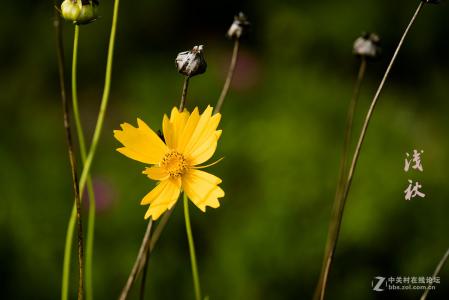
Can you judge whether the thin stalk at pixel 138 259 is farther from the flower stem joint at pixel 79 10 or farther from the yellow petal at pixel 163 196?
the flower stem joint at pixel 79 10

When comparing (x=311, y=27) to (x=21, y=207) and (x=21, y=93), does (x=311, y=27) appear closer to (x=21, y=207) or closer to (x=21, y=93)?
(x=21, y=93)

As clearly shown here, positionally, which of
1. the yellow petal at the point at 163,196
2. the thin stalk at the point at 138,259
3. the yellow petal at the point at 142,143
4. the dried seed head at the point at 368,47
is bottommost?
the thin stalk at the point at 138,259

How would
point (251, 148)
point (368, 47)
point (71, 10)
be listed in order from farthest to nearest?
1. point (251, 148)
2. point (368, 47)
3. point (71, 10)

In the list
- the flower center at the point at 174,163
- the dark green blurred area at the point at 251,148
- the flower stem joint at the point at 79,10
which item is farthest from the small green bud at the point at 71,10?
the dark green blurred area at the point at 251,148

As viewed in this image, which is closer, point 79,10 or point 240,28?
point 79,10

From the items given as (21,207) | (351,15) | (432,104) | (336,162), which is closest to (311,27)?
(351,15)

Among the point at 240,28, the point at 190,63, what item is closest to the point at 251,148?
the point at 240,28

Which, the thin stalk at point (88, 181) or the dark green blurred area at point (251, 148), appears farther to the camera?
the dark green blurred area at point (251, 148)

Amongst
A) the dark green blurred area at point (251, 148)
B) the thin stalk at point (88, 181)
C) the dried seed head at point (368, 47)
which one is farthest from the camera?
the dark green blurred area at point (251, 148)

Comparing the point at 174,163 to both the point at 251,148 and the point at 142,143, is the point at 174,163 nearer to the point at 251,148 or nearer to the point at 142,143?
the point at 142,143
